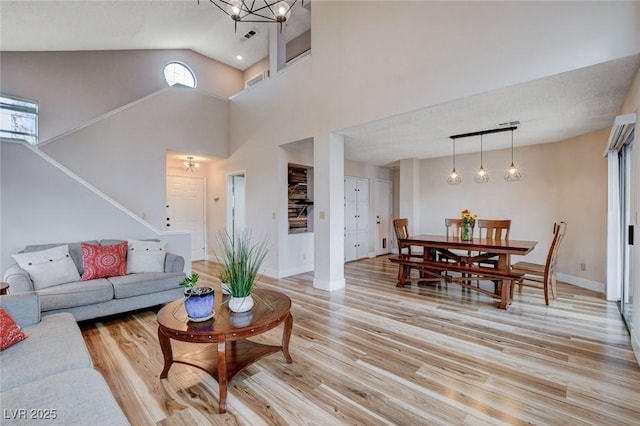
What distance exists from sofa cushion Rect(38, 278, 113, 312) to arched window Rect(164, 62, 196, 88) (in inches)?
233

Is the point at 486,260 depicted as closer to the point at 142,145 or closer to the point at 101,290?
the point at 101,290

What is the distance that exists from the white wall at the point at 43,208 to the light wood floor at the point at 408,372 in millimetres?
1336

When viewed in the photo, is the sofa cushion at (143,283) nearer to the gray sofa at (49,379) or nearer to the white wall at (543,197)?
the gray sofa at (49,379)

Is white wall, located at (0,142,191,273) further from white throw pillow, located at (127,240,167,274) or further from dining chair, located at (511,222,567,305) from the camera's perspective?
dining chair, located at (511,222,567,305)

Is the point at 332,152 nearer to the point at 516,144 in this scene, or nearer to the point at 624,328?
the point at 516,144

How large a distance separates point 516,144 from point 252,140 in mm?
5147

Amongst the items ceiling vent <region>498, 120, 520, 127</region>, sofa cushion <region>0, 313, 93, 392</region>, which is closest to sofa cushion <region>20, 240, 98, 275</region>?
sofa cushion <region>0, 313, 93, 392</region>

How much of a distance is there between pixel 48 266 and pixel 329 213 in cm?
342

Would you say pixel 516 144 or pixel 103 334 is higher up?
pixel 516 144

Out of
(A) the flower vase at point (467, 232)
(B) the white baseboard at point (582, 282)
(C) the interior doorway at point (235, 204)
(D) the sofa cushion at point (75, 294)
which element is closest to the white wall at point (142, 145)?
(C) the interior doorway at point (235, 204)

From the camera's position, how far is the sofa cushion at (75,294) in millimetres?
2787

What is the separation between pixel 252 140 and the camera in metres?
6.03

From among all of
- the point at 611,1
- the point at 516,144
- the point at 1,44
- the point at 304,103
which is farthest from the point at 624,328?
the point at 1,44

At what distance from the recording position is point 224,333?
1.79 metres
